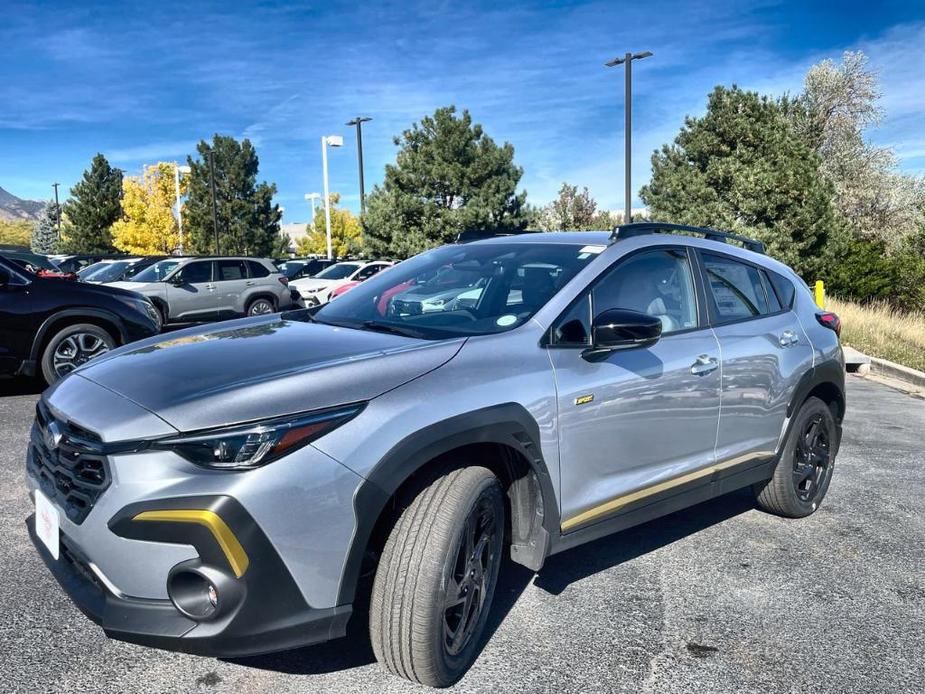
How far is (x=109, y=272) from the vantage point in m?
18.7

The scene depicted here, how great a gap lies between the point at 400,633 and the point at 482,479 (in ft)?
1.84

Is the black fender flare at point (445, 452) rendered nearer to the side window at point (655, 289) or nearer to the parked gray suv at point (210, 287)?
the side window at point (655, 289)

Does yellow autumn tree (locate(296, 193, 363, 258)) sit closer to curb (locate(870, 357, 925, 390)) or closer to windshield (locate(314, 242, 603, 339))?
curb (locate(870, 357, 925, 390))

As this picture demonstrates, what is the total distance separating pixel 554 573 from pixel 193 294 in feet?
46.9

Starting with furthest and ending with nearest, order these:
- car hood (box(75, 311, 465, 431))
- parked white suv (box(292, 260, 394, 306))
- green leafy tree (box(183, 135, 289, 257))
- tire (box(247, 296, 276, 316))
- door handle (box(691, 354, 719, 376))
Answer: green leafy tree (box(183, 135, 289, 257)) → parked white suv (box(292, 260, 394, 306)) → tire (box(247, 296, 276, 316)) → door handle (box(691, 354, 719, 376)) → car hood (box(75, 311, 465, 431))

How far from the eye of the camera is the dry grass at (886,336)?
1223 cm

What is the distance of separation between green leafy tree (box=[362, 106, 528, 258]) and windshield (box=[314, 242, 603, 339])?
25024mm

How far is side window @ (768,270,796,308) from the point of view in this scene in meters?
4.50

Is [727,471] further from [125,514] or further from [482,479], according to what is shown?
[125,514]

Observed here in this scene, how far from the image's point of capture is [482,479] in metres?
2.66

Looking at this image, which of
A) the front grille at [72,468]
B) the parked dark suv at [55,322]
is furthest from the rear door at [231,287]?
the front grille at [72,468]

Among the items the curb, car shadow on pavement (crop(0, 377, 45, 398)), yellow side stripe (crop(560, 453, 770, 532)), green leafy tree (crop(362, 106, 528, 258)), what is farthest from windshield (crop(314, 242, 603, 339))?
green leafy tree (crop(362, 106, 528, 258))

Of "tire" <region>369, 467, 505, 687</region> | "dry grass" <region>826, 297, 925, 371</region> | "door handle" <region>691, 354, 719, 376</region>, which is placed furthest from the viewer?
"dry grass" <region>826, 297, 925, 371</region>

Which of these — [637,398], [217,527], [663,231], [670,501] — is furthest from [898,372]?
[217,527]
